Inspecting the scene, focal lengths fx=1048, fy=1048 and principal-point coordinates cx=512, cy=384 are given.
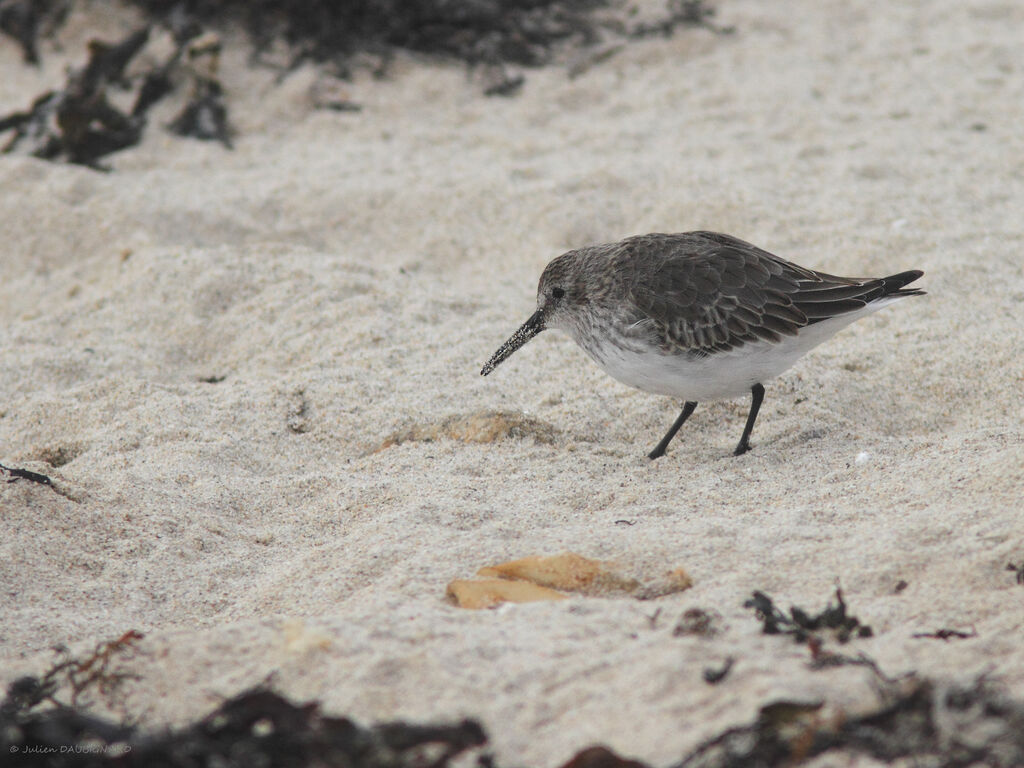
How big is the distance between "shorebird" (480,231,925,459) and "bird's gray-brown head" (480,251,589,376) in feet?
0.21

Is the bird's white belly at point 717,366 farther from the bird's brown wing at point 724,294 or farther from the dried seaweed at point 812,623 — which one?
the dried seaweed at point 812,623

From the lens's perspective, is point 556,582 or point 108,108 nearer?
point 556,582

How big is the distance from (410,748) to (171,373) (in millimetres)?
3507

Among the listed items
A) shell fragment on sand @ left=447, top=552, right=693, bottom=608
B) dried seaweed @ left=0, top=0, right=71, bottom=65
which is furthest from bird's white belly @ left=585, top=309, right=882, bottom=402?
dried seaweed @ left=0, top=0, right=71, bottom=65

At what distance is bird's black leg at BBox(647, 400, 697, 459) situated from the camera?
446 centimetres

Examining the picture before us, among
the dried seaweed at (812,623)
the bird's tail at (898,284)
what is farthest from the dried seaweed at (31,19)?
the dried seaweed at (812,623)

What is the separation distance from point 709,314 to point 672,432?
1.77 ft

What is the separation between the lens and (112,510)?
151 inches

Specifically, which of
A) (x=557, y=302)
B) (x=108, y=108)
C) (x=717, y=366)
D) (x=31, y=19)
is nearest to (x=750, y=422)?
(x=717, y=366)

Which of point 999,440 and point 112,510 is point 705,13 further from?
point 112,510

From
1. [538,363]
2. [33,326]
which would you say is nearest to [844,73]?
[538,363]

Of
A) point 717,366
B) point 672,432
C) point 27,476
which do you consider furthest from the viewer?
point 672,432

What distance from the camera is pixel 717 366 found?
171 inches

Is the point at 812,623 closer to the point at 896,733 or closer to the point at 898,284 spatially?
the point at 896,733
